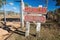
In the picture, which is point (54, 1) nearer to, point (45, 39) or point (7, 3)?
point (7, 3)

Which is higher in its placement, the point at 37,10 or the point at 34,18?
the point at 37,10

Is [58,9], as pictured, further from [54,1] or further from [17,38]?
[17,38]

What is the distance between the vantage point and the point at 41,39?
22.3 ft

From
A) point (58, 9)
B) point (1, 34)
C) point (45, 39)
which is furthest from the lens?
point (58, 9)

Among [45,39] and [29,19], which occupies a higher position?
[29,19]

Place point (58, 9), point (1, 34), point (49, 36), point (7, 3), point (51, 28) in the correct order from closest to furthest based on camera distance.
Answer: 1. point (49, 36)
2. point (1, 34)
3. point (51, 28)
4. point (7, 3)
5. point (58, 9)

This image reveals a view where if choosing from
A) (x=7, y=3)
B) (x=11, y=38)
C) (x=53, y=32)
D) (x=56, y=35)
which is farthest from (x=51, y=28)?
(x=7, y=3)

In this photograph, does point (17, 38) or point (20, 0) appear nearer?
point (17, 38)

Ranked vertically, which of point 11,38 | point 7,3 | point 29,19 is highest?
point 7,3

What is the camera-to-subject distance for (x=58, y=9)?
1078 centimetres

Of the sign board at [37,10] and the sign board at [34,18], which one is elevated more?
the sign board at [37,10]

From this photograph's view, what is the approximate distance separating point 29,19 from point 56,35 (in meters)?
1.47

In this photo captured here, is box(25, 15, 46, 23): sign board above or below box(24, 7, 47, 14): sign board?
below

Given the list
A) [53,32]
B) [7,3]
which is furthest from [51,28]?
[7,3]
